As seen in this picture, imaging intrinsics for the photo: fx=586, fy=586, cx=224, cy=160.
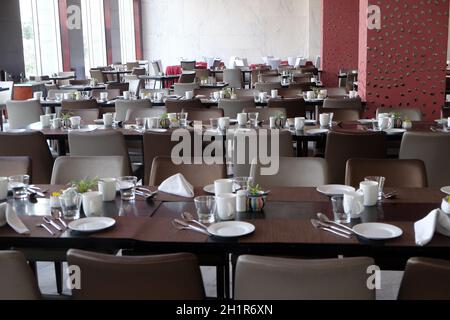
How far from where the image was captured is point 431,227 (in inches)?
74.6

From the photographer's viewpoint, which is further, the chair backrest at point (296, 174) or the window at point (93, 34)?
the window at point (93, 34)

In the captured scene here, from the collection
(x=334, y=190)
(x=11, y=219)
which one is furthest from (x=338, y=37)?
(x=11, y=219)

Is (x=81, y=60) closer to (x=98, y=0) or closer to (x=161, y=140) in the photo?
(x=98, y=0)

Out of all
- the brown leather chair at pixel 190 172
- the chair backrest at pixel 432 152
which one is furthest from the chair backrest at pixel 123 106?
the chair backrest at pixel 432 152

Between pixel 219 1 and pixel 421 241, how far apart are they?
1475cm

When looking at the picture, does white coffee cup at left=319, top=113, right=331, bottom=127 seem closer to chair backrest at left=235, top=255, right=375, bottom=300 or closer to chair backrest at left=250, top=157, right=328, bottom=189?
chair backrest at left=250, top=157, right=328, bottom=189

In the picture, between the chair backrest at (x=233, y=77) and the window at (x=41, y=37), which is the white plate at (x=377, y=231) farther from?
the window at (x=41, y=37)

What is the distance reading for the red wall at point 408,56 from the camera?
5.47 m

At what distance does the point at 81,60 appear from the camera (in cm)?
1273

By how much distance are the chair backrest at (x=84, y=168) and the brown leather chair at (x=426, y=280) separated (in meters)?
1.82

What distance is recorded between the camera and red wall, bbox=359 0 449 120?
17.9 feet

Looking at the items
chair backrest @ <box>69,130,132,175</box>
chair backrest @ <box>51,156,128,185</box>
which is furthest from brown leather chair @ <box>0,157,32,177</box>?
chair backrest @ <box>69,130,132,175</box>

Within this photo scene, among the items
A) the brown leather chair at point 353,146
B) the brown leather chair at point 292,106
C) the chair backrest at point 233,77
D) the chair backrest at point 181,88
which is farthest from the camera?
the chair backrest at point 233,77

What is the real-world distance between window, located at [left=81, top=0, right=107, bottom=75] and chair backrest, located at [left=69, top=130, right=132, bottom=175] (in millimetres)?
10029
